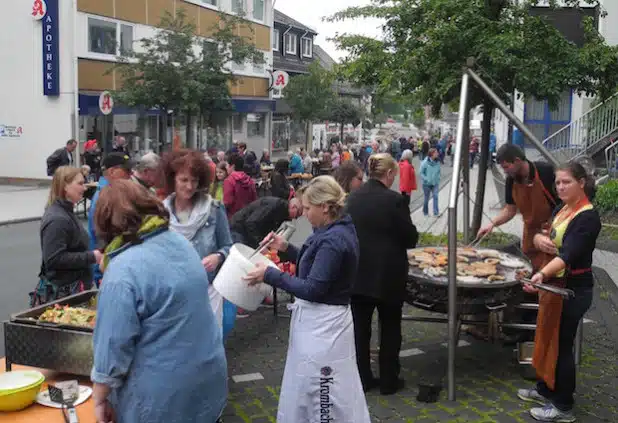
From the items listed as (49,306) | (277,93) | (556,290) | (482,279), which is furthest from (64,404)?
(277,93)

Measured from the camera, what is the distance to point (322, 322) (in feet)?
13.5

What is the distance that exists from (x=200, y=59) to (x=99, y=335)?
24.0 m

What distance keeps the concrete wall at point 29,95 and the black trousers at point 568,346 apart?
22.0m

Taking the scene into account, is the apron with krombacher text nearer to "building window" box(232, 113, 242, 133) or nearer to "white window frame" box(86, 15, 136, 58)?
"white window frame" box(86, 15, 136, 58)

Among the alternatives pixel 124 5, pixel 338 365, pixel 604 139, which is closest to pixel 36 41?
pixel 124 5

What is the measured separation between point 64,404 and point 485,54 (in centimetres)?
750

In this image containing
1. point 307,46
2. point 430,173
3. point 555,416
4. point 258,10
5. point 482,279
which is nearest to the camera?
point 555,416

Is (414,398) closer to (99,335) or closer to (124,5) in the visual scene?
(99,335)

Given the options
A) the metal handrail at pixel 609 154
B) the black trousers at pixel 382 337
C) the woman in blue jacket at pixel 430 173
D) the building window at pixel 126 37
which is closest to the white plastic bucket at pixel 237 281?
the black trousers at pixel 382 337

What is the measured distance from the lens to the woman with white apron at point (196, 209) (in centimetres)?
485

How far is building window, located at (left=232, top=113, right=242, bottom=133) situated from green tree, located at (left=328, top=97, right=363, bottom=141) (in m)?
8.02

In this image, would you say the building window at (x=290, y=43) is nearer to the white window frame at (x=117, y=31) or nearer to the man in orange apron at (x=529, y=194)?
the white window frame at (x=117, y=31)

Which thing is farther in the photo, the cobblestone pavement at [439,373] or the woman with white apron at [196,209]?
the cobblestone pavement at [439,373]

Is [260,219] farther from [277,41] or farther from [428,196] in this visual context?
[277,41]
